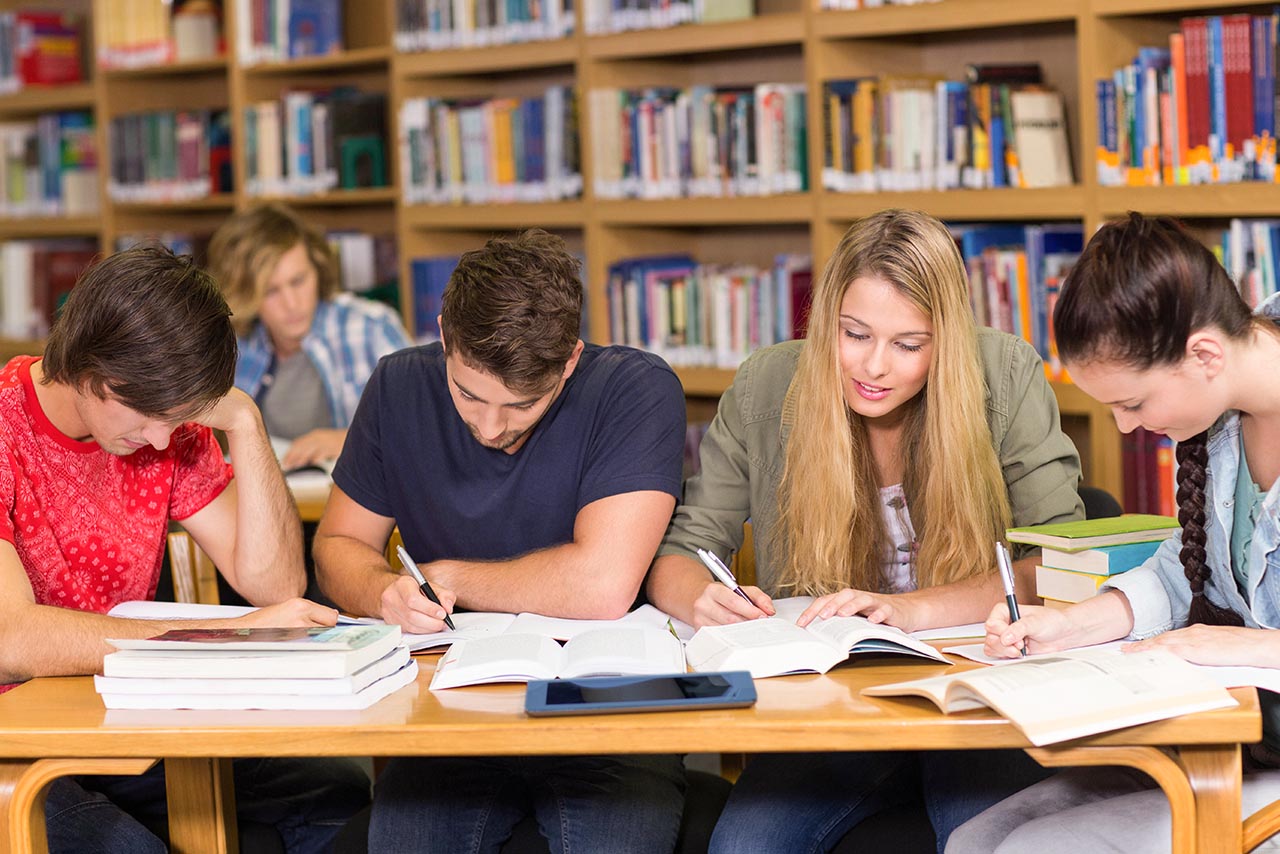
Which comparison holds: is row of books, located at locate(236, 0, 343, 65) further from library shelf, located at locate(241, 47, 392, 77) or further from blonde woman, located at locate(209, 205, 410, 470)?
blonde woman, located at locate(209, 205, 410, 470)

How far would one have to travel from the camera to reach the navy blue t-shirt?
2277 millimetres

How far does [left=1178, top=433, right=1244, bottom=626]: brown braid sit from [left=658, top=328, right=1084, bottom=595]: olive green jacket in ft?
1.10

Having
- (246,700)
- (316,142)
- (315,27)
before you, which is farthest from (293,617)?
(315,27)

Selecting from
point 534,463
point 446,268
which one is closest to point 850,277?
point 534,463

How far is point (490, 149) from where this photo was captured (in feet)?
14.6

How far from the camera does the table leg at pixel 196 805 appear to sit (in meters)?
1.93

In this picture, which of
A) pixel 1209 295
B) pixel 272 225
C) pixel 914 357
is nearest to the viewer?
pixel 1209 295

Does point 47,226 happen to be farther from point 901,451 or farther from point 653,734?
point 653,734

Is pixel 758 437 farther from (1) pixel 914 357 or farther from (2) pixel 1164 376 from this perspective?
(2) pixel 1164 376

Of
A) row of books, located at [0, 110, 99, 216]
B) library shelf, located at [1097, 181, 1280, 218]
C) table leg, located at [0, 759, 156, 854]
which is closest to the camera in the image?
table leg, located at [0, 759, 156, 854]

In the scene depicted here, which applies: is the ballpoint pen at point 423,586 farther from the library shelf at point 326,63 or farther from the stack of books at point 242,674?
the library shelf at point 326,63

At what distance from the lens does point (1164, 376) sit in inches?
66.9

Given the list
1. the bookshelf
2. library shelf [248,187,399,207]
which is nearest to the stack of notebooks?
the bookshelf

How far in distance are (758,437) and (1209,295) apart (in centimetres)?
82
